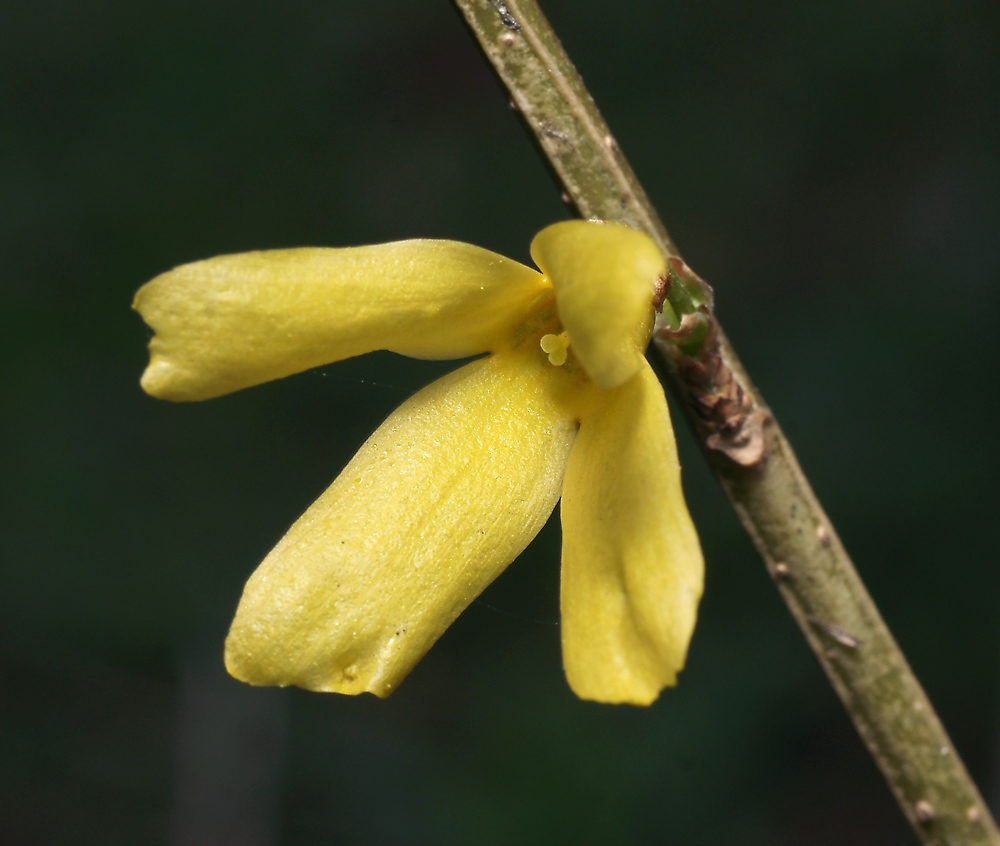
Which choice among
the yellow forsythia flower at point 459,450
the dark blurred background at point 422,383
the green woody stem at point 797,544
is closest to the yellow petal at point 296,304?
the yellow forsythia flower at point 459,450

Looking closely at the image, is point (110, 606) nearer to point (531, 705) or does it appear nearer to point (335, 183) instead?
point (531, 705)

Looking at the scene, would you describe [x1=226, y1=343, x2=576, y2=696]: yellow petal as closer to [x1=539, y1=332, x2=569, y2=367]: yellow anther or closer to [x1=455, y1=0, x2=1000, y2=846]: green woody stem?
[x1=539, y1=332, x2=569, y2=367]: yellow anther

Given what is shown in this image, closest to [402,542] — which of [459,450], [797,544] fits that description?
[459,450]

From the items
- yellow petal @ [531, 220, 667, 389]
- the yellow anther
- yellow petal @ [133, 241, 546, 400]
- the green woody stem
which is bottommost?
the green woody stem

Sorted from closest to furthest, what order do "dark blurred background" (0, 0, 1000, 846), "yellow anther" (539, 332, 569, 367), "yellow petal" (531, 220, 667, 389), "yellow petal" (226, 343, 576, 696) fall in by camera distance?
"yellow petal" (531, 220, 667, 389)
"yellow petal" (226, 343, 576, 696)
"yellow anther" (539, 332, 569, 367)
"dark blurred background" (0, 0, 1000, 846)

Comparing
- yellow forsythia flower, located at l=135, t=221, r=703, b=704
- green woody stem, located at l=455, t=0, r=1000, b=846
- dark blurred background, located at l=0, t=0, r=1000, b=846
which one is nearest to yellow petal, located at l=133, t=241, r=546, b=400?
yellow forsythia flower, located at l=135, t=221, r=703, b=704

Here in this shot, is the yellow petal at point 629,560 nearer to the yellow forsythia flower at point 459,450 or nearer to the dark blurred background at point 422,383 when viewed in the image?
the yellow forsythia flower at point 459,450

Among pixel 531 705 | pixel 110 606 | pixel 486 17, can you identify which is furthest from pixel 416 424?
pixel 110 606
